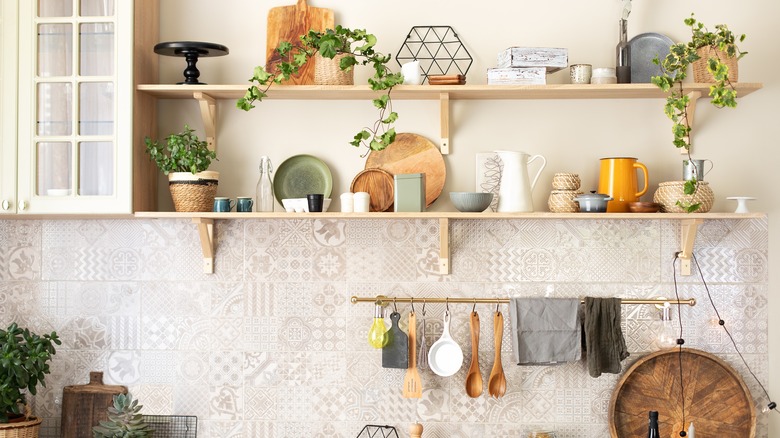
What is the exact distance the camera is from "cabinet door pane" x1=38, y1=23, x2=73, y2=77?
98.4 inches

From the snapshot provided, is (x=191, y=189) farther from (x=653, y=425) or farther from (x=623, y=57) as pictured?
(x=653, y=425)

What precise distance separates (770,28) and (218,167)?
195cm

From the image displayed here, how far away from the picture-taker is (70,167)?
249 centimetres

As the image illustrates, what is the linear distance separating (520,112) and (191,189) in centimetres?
114

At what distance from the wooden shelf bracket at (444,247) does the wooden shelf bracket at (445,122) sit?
0.25 metres

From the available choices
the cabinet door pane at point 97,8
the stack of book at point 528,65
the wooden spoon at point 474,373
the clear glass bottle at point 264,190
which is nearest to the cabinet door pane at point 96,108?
the cabinet door pane at point 97,8

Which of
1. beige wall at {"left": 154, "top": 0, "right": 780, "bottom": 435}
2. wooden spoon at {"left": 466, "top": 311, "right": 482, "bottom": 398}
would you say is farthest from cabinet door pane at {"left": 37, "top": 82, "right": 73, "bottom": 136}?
wooden spoon at {"left": 466, "top": 311, "right": 482, "bottom": 398}

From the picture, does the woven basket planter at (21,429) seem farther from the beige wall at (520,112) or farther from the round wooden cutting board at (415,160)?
the round wooden cutting board at (415,160)

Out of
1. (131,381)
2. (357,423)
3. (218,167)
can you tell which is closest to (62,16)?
(218,167)

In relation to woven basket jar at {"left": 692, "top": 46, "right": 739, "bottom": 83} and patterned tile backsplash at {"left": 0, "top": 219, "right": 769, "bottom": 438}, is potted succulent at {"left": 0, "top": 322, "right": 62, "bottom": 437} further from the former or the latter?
woven basket jar at {"left": 692, "top": 46, "right": 739, "bottom": 83}

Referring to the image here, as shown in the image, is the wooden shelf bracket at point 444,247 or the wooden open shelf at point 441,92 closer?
the wooden open shelf at point 441,92

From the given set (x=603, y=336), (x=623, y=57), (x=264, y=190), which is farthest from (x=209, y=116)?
(x=603, y=336)

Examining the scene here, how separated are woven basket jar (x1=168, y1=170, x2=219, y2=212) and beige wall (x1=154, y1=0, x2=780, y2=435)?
200 mm

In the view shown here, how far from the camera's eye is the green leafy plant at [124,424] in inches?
102
